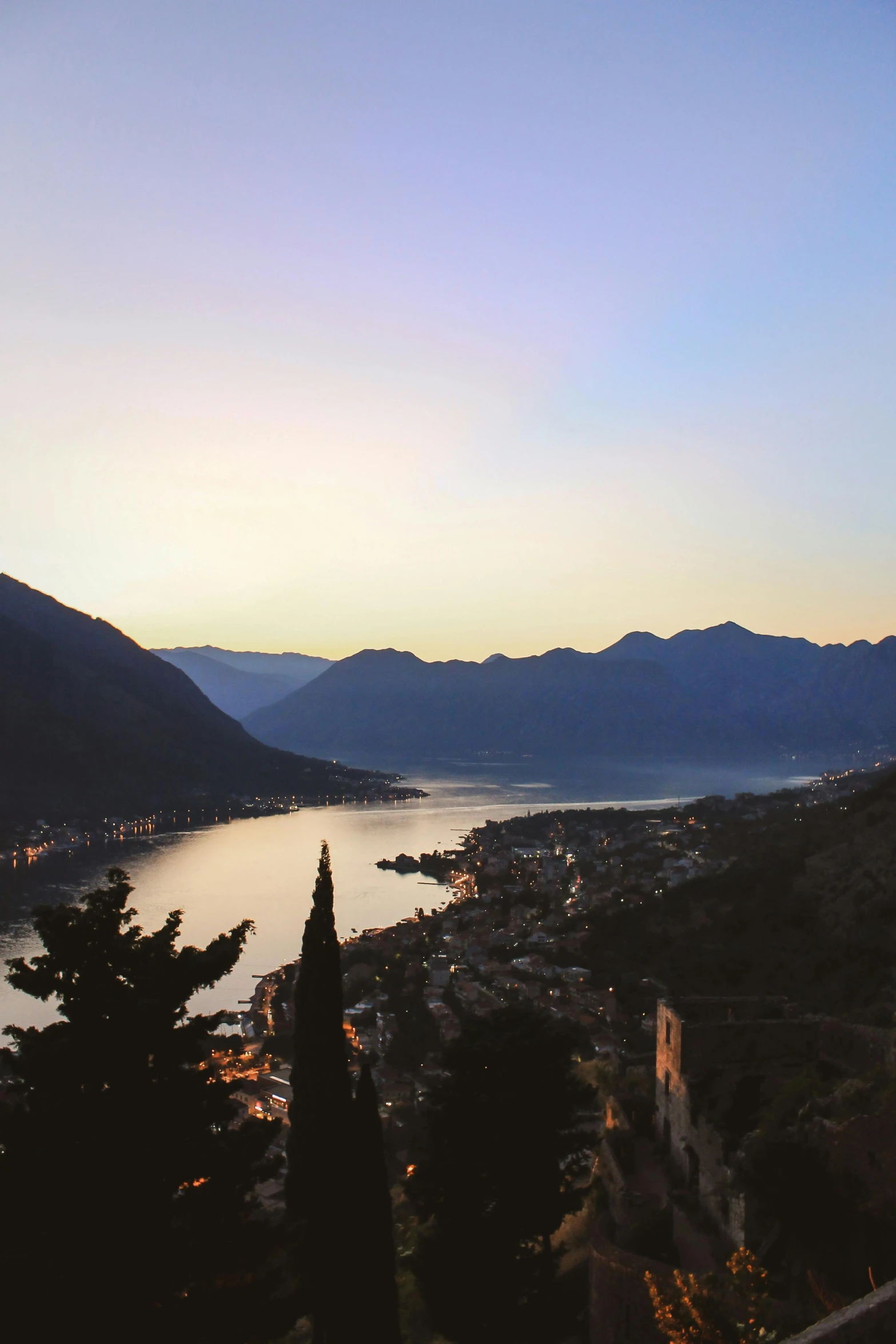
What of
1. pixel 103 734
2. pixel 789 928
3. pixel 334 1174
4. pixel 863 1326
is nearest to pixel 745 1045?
pixel 334 1174

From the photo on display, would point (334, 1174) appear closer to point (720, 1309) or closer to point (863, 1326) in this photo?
point (720, 1309)

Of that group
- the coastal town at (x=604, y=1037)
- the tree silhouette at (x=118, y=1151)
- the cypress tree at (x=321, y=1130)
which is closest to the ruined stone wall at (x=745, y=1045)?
the coastal town at (x=604, y=1037)

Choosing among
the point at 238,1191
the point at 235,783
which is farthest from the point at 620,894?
the point at 235,783

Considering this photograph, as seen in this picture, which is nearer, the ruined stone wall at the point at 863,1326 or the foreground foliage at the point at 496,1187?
the ruined stone wall at the point at 863,1326

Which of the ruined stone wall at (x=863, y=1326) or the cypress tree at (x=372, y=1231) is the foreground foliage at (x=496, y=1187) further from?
the ruined stone wall at (x=863, y=1326)

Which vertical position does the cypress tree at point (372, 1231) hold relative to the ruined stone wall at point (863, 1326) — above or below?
below

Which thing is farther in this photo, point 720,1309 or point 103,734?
point 103,734
